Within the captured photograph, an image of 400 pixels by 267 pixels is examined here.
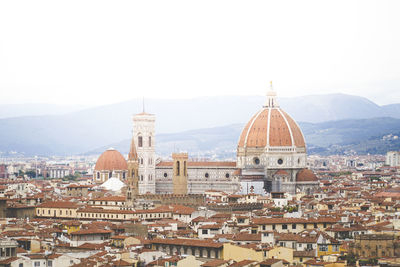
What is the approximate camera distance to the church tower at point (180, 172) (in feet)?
370

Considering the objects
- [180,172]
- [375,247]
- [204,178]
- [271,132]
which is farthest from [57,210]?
[271,132]

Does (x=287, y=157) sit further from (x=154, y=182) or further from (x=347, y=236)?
(x=347, y=236)

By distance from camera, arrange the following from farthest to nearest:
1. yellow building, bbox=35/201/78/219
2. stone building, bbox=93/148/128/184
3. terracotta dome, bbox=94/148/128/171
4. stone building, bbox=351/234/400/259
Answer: terracotta dome, bbox=94/148/128/171
stone building, bbox=93/148/128/184
yellow building, bbox=35/201/78/219
stone building, bbox=351/234/400/259

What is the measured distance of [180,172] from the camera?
373 ft

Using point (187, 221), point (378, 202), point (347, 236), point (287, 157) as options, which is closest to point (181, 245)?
point (347, 236)

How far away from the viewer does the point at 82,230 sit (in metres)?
55.3

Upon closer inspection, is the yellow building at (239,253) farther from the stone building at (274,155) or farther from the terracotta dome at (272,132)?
the terracotta dome at (272,132)

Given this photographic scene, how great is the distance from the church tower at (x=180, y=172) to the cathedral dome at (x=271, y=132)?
665cm

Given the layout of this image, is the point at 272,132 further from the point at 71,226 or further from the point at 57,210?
the point at 71,226

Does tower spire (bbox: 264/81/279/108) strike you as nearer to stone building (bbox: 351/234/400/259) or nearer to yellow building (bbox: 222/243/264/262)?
yellow building (bbox: 222/243/264/262)

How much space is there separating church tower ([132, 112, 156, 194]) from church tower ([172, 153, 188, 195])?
9.82 ft

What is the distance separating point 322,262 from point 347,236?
30.8 feet

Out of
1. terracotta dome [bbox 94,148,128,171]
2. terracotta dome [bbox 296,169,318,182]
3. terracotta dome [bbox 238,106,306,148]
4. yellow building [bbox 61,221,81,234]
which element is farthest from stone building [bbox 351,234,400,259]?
terracotta dome [bbox 94,148,128,171]

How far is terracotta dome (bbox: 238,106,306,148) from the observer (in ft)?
369
